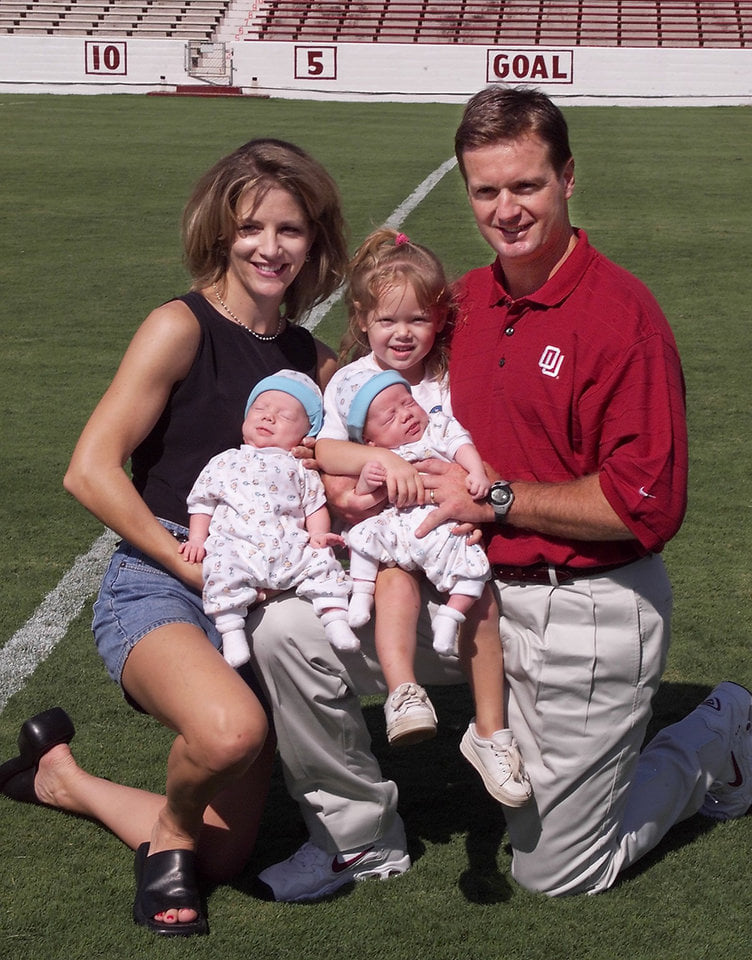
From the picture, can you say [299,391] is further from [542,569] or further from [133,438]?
[542,569]

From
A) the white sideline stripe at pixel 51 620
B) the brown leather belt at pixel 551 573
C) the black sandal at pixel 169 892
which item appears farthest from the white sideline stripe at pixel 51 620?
the brown leather belt at pixel 551 573

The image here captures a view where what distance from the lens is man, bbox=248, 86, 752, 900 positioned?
11.0 ft

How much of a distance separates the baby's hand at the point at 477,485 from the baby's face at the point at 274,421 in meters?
0.50

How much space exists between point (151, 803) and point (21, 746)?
0.52 metres

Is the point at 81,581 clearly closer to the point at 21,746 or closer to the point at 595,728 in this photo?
the point at 21,746

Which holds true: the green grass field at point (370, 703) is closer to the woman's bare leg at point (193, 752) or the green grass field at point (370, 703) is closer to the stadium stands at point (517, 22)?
the woman's bare leg at point (193, 752)

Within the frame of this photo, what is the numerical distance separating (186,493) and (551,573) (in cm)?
99

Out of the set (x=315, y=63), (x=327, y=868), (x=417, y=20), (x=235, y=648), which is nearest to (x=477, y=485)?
(x=235, y=648)

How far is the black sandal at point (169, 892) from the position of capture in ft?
10.9

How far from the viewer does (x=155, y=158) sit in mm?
18109

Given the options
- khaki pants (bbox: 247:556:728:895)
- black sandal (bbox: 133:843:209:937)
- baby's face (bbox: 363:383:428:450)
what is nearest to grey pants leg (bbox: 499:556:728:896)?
khaki pants (bbox: 247:556:728:895)

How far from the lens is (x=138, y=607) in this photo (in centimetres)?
351

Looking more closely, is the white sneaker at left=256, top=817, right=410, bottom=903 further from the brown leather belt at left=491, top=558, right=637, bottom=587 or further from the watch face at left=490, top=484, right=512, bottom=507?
the watch face at left=490, top=484, right=512, bottom=507

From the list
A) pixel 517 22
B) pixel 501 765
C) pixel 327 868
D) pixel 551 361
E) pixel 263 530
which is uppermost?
pixel 517 22
